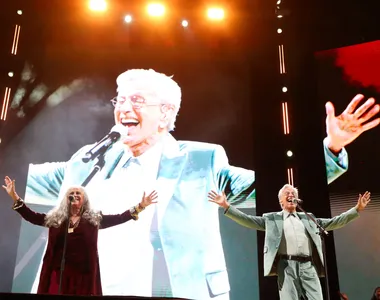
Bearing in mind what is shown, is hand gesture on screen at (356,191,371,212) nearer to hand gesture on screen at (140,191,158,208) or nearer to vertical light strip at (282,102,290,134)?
vertical light strip at (282,102,290,134)

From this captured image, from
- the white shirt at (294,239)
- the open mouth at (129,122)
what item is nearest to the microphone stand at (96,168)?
the open mouth at (129,122)

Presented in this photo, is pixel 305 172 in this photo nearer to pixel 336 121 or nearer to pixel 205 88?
pixel 336 121

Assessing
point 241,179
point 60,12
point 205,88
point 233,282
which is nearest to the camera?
point 233,282

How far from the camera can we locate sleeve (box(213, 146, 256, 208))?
19.6ft

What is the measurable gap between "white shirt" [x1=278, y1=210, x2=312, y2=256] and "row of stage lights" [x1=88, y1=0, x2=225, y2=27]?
3347 millimetres

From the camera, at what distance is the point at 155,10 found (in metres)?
6.96

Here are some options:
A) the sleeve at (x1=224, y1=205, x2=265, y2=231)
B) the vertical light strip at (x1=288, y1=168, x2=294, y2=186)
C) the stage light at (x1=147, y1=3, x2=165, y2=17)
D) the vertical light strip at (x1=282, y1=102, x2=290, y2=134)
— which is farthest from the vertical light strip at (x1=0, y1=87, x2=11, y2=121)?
the vertical light strip at (x1=288, y1=168, x2=294, y2=186)

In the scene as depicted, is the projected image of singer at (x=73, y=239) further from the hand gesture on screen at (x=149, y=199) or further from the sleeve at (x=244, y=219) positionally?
the sleeve at (x=244, y=219)

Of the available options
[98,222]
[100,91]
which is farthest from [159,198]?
[100,91]

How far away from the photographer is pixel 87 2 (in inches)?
277

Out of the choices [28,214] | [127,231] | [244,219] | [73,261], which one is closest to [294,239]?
[244,219]

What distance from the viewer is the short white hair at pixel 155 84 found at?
6461mm

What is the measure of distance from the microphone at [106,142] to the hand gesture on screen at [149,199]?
37.6 inches

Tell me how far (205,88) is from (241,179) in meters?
1.41
